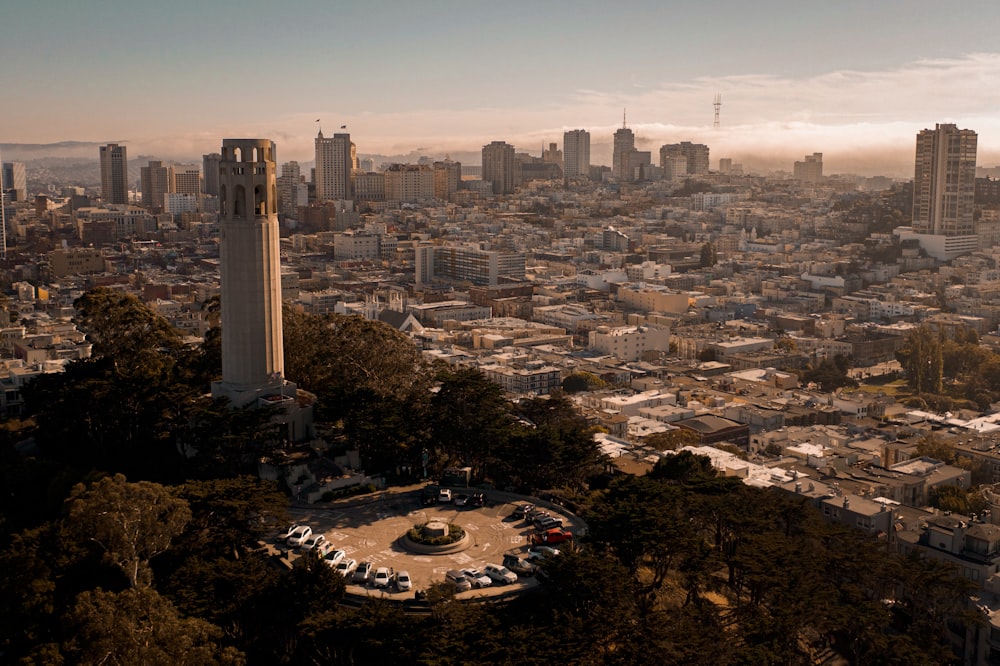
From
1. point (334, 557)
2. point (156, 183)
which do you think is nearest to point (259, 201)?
point (334, 557)

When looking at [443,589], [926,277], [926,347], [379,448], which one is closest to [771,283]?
[926,277]

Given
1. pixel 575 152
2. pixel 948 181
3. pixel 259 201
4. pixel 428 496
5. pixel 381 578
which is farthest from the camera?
pixel 575 152

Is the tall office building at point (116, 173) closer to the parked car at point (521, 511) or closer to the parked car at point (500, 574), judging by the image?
the parked car at point (521, 511)

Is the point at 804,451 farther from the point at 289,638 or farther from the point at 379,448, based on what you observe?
the point at 289,638

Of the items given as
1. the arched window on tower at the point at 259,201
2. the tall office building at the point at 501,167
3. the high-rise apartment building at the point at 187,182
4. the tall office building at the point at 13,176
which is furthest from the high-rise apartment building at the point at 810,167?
the arched window on tower at the point at 259,201

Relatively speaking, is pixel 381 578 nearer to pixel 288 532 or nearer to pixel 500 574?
pixel 500 574

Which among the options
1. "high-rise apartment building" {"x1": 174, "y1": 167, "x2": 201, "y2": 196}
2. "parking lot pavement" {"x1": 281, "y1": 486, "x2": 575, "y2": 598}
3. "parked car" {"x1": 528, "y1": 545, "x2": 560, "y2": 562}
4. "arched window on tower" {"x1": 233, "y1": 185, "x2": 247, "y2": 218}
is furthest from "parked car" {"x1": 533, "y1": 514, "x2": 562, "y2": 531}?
"high-rise apartment building" {"x1": 174, "y1": 167, "x2": 201, "y2": 196}
